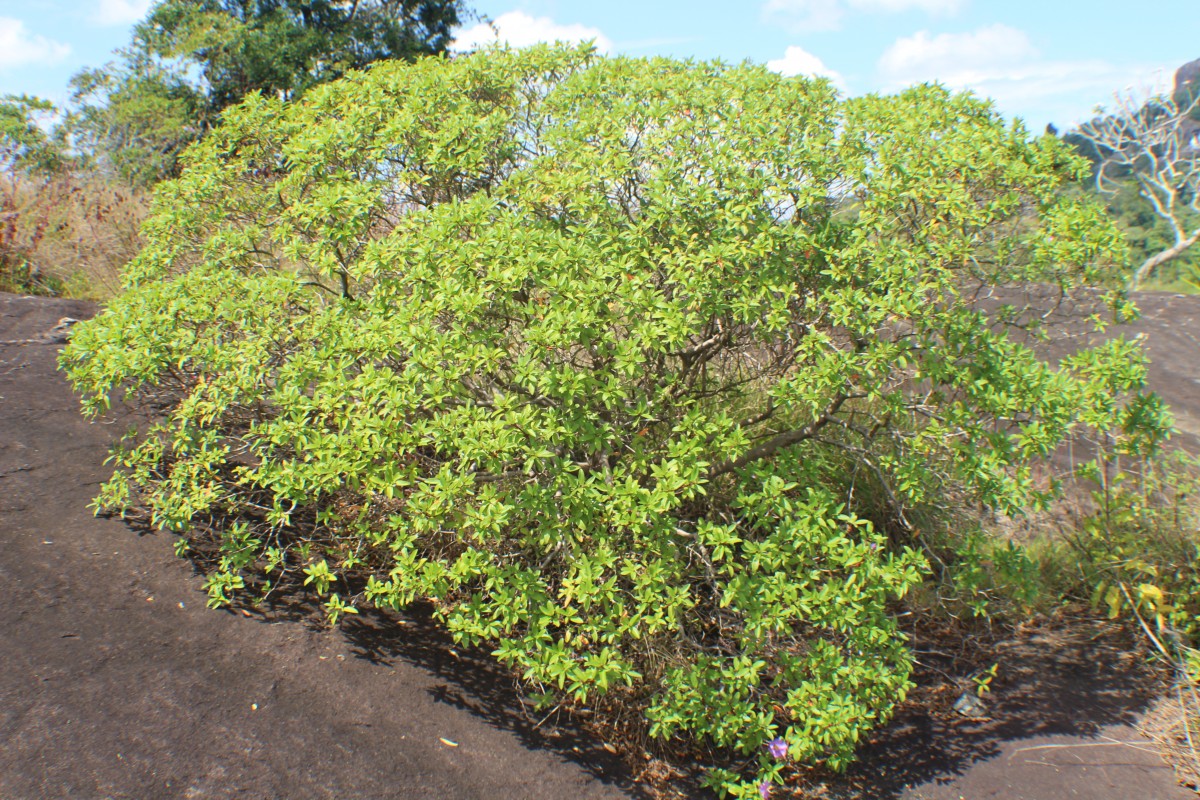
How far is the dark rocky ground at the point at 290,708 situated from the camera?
319 cm

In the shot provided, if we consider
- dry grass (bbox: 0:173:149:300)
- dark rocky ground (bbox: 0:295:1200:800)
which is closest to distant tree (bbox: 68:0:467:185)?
dry grass (bbox: 0:173:149:300)

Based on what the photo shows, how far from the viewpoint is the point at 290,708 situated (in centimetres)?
360

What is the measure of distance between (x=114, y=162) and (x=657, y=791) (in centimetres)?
1698

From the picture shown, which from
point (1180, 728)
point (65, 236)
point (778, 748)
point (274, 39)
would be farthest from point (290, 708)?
point (274, 39)

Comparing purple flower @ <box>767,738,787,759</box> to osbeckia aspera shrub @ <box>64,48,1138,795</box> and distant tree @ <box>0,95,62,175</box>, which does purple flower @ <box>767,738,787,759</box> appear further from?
distant tree @ <box>0,95,62,175</box>

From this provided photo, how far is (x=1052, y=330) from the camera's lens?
767 centimetres

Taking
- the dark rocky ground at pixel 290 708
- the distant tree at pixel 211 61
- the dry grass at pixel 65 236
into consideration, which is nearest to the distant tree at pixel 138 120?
the distant tree at pixel 211 61

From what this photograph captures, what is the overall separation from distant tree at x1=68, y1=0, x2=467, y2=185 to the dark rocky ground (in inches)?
557

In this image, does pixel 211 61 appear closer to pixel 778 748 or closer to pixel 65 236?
pixel 65 236

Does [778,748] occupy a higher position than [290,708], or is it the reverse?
[778,748]

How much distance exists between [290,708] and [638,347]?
2.10m

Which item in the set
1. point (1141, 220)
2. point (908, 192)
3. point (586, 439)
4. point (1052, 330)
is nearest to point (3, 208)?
point (586, 439)

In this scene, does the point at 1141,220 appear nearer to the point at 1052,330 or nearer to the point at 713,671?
the point at 1052,330

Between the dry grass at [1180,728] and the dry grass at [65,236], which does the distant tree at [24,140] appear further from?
the dry grass at [1180,728]
